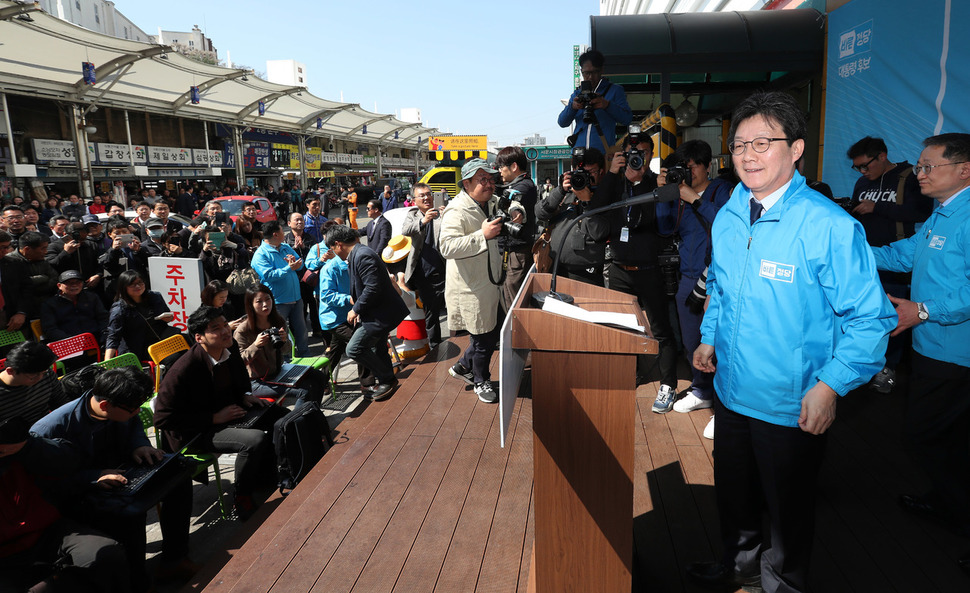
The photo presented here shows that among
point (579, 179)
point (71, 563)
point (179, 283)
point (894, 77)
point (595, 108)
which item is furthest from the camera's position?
point (179, 283)

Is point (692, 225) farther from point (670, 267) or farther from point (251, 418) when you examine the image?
point (251, 418)

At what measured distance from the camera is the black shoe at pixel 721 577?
7.45 ft

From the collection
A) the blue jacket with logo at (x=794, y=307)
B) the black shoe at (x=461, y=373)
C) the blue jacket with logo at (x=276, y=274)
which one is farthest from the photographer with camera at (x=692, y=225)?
the blue jacket with logo at (x=276, y=274)

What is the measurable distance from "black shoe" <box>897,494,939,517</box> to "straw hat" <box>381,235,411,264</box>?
16.8 ft

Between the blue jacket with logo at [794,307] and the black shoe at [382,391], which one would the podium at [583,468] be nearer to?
the blue jacket with logo at [794,307]

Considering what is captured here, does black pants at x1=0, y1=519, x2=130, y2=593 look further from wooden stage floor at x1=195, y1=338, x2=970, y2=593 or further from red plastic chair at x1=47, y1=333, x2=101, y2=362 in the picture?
red plastic chair at x1=47, y1=333, x2=101, y2=362

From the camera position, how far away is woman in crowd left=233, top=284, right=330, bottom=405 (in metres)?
4.77

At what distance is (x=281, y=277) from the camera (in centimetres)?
630

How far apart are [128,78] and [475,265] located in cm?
1893

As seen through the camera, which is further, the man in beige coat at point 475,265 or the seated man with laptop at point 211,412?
the man in beige coat at point 475,265

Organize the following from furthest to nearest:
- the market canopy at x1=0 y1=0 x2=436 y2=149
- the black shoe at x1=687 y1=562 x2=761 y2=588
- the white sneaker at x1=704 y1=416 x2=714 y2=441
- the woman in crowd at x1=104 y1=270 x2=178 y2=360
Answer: the market canopy at x1=0 y1=0 x2=436 y2=149 < the woman in crowd at x1=104 y1=270 x2=178 y2=360 < the white sneaker at x1=704 y1=416 x2=714 y2=441 < the black shoe at x1=687 y1=562 x2=761 y2=588

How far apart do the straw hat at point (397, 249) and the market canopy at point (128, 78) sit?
9.57 meters

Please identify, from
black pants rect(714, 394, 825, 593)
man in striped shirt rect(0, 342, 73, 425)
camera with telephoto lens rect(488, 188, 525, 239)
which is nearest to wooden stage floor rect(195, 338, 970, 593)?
black pants rect(714, 394, 825, 593)

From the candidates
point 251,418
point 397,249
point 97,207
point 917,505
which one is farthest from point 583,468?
point 97,207
